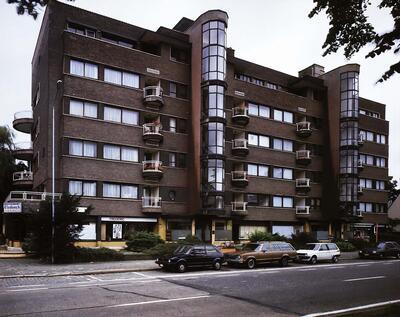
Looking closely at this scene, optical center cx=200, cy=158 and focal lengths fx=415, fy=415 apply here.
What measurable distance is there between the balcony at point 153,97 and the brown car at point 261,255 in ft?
54.4

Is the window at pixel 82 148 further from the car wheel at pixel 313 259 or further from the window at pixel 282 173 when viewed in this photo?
the window at pixel 282 173

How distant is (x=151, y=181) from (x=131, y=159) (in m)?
2.68

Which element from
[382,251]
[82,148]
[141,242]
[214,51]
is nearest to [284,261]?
[141,242]

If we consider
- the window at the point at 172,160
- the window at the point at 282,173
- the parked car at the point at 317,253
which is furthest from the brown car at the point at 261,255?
the window at the point at 282,173

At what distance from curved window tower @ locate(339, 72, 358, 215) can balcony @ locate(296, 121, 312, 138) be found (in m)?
5.09

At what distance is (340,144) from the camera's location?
1988 inches

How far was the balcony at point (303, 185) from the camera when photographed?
155 ft

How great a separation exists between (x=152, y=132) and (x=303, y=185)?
19959 mm

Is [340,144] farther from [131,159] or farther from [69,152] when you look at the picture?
[69,152]

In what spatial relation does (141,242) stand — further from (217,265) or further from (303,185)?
(303,185)

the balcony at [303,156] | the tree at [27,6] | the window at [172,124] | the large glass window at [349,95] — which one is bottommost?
the tree at [27,6]

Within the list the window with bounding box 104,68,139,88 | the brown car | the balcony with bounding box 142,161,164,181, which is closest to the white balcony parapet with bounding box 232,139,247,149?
the balcony with bounding box 142,161,164,181

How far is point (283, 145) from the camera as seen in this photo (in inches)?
1852

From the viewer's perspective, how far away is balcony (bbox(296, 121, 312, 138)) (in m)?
47.8
